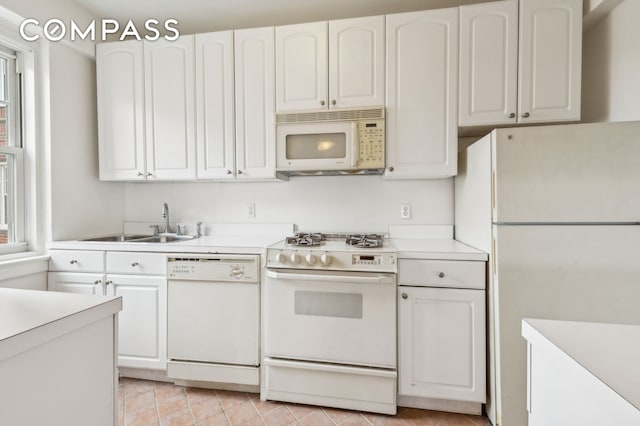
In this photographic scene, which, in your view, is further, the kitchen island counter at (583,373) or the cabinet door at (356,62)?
the cabinet door at (356,62)

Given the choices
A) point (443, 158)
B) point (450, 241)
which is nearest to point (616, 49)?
point (443, 158)

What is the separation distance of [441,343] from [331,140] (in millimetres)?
1420

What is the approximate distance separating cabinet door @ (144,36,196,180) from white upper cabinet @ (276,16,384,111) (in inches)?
27.8

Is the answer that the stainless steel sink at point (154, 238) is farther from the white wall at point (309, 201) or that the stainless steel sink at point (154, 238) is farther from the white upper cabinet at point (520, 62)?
the white upper cabinet at point (520, 62)

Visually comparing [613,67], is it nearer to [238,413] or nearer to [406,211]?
[406,211]

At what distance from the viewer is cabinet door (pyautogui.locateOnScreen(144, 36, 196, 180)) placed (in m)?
2.30

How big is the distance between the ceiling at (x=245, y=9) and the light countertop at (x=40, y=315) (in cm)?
220

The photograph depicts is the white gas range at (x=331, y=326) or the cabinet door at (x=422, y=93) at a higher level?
the cabinet door at (x=422, y=93)

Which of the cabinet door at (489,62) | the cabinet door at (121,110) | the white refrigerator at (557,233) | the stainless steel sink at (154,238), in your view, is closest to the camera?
the white refrigerator at (557,233)

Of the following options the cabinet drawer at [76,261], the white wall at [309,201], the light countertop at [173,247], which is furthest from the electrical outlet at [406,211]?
the cabinet drawer at [76,261]

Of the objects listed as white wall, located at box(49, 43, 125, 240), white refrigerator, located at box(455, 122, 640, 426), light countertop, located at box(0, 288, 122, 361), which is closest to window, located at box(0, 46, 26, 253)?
white wall, located at box(49, 43, 125, 240)

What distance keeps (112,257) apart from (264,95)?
152 centimetres

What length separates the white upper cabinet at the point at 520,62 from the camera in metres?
1.83

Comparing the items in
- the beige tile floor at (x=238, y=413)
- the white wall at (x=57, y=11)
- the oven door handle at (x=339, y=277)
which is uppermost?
the white wall at (x=57, y=11)
